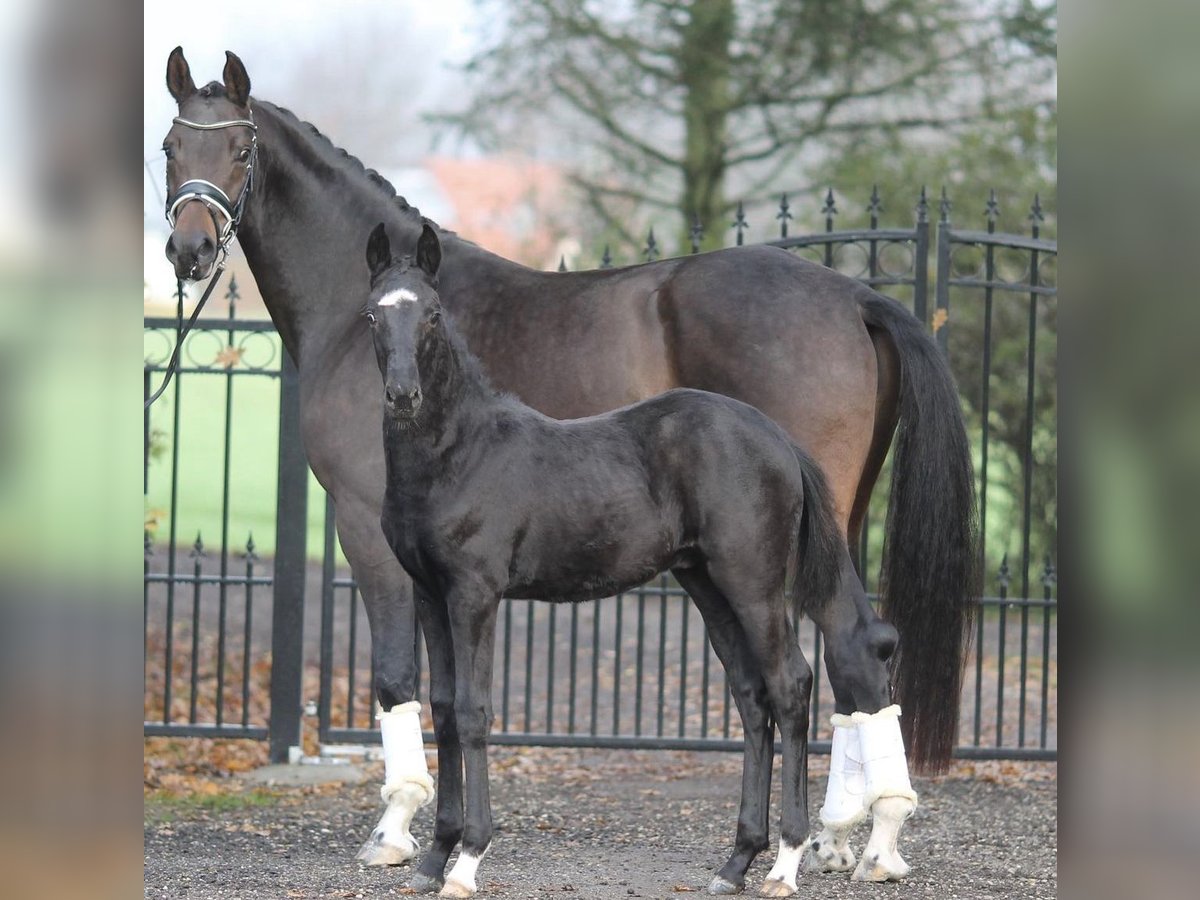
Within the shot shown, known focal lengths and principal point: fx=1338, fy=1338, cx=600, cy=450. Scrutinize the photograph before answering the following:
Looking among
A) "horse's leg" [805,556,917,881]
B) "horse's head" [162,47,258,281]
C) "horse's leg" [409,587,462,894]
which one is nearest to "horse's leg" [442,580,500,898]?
"horse's leg" [409,587,462,894]

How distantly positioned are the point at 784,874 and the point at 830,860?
56 centimetres

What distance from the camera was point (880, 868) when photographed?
4.34 meters

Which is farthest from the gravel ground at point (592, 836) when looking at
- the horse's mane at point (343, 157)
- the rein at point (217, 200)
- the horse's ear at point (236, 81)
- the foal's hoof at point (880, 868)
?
the horse's ear at point (236, 81)

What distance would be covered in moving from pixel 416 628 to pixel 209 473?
11008 mm

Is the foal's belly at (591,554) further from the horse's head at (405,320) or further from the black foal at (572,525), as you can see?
the horse's head at (405,320)

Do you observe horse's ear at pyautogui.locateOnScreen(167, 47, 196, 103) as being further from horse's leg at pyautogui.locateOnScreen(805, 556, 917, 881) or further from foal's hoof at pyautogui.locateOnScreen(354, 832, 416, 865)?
horse's leg at pyautogui.locateOnScreen(805, 556, 917, 881)

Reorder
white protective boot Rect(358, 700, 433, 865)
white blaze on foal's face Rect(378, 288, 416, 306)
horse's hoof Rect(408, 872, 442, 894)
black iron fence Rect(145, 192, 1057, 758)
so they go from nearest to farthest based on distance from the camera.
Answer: white blaze on foal's face Rect(378, 288, 416, 306)
horse's hoof Rect(408, 872, 442, 894)
white protective boot Rect(358, 700, 433, 865)
black iron fence Rect(145, 192, 1057, 758)

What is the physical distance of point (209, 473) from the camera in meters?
15.1

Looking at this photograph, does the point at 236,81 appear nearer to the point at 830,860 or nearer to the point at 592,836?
the point at 592,836

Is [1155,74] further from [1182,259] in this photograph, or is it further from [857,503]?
[857,503]

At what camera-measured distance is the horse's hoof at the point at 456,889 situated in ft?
12.6

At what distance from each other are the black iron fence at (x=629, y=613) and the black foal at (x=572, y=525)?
1.33m

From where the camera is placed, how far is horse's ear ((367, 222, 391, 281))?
12.6ft

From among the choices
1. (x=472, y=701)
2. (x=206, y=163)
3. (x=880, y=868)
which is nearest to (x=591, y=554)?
(x=472, y=701)
